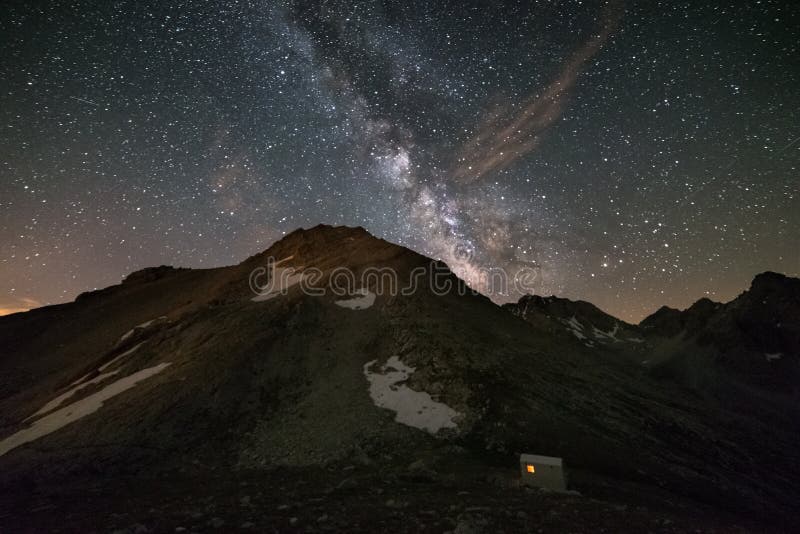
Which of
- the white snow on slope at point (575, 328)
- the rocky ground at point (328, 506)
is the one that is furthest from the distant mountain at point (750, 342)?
the rocky ground at point (328, 506)

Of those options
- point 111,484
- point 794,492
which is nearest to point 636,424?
point 794,492

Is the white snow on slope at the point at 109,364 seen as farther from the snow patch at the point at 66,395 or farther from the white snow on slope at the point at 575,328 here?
the white snow on slope at the point at 575,328

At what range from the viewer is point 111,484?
1998cm

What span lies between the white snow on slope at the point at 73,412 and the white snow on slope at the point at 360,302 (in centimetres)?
1728

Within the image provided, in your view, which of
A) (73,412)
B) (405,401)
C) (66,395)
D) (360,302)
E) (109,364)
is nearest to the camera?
(405,401)

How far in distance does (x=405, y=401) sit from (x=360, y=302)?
59.3 ft

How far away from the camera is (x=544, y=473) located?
58.4ft

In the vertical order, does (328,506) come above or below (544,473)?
above

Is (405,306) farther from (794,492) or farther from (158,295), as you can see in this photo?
(158,295)

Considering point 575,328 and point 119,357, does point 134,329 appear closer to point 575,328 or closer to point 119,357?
point 119,357

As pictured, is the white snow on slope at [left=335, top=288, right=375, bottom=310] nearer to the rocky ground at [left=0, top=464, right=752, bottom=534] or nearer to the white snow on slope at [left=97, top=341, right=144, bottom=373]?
the white snow on slope at [left=97, top=341, right=144, bottom=373]

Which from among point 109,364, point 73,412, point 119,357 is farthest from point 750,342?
point 73,412

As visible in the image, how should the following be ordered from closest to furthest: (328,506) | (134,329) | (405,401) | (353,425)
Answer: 1. (328,506)
2. (353,425)
3. (405,401)
4. (134,329)

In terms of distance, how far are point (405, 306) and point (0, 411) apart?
3727 centimetres
